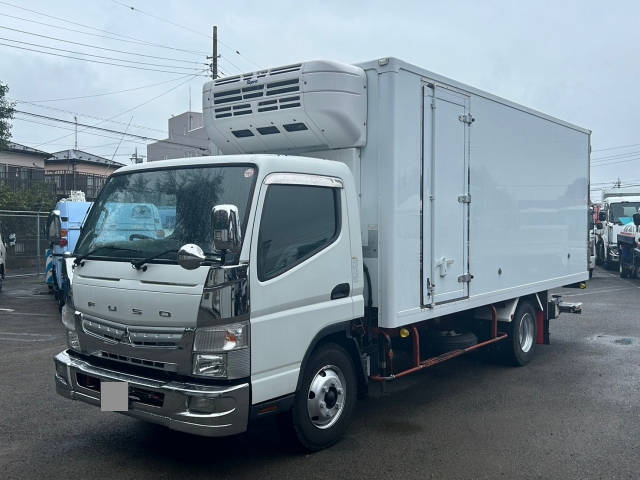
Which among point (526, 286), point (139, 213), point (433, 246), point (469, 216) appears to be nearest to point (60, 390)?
point (139, 213)

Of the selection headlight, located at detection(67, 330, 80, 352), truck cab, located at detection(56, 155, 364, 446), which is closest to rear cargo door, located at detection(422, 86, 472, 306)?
truck cab, located at detection(56, 155, 364, 446)

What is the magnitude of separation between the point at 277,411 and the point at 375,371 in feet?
4.55

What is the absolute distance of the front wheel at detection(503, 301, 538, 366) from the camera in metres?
7.96

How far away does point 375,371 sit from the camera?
5.66 m

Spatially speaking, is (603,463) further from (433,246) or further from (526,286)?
(526,286)

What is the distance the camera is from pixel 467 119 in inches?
258

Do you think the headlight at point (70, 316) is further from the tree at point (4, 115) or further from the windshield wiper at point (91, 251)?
the tree at point (4, 115)

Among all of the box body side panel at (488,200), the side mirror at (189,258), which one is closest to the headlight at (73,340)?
the side mirror at (189,258)

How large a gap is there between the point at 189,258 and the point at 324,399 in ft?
5.85

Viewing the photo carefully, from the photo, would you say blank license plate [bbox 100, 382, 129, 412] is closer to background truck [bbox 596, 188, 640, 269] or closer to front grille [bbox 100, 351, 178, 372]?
front grille [bbox 100, 351, 178, 372]

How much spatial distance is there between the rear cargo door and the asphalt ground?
124cm

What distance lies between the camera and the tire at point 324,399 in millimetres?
4816

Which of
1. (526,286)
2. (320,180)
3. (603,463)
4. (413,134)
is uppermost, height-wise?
(413,134)

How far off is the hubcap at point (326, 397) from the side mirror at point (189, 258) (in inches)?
59.1
